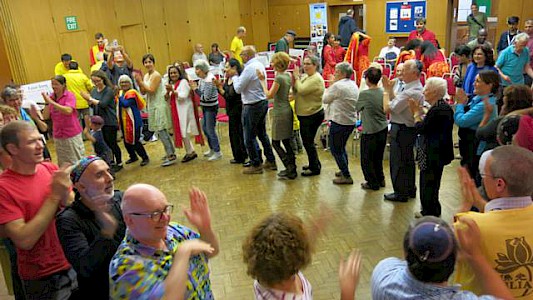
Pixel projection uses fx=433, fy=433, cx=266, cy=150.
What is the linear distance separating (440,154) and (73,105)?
175 inches

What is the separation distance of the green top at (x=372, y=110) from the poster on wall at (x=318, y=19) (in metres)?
9.89

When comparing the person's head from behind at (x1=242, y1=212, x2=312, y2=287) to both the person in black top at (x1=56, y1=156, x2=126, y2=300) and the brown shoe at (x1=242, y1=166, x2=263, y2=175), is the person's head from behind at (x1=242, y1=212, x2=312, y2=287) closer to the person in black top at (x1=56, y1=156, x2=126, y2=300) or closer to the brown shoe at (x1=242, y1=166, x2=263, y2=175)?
the person in black top at (x1=56, y1=156, x2=126, y2=300)

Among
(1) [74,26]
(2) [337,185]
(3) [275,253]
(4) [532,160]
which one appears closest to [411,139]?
(2) [337,185]

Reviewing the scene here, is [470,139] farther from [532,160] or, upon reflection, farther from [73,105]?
[73,105]

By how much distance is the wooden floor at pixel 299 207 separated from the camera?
12.9 feet

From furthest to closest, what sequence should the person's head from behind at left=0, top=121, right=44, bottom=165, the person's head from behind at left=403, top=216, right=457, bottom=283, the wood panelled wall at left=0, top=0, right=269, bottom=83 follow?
1. the wood panelled wall at left=0, top=0, right=269, bottom=83
2. the person's head from behind at left=0, top=121, right=44, bottom=165
3. the person's head from behind at left=403, top=216, right=457, bottom=283

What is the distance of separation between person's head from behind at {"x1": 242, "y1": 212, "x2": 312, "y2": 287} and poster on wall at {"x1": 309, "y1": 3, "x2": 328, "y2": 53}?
13285 millimetres

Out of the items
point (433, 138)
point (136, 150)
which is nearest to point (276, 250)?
point (433, 138)

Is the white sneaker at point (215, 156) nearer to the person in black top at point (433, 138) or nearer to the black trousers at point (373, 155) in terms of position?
the black trousers at point (373, 155)

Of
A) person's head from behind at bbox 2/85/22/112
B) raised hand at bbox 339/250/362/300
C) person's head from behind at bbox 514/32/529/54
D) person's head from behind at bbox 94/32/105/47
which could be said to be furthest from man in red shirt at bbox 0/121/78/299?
person's head from behind at bbox 94/32/105/47

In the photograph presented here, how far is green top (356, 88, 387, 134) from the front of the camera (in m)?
4.98

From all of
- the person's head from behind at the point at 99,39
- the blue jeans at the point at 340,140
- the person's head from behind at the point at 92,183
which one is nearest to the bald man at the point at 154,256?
the person's head from behind at the point at 92,183

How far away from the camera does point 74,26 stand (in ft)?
32.6

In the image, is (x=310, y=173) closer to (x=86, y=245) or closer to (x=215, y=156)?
(x=215, y=156)
